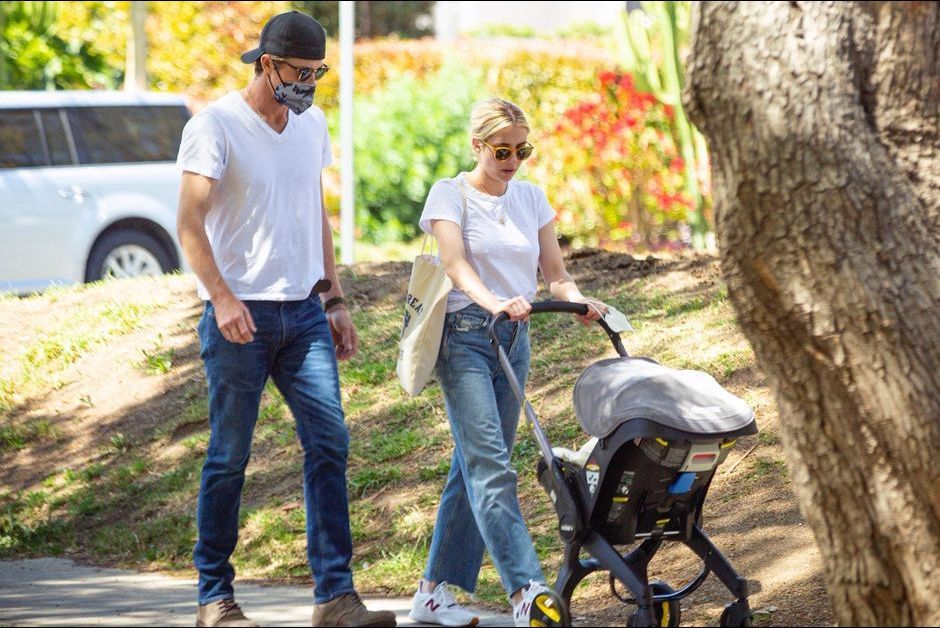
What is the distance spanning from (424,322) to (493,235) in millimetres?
400

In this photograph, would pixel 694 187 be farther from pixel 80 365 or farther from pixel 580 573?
pixel 580 573

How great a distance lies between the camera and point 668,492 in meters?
4.68

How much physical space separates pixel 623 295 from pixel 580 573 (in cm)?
461

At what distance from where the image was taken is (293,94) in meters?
5.20

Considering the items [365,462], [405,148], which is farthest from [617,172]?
[365,462]

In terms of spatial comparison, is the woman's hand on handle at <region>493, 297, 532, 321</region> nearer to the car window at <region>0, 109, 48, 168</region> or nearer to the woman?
the woman

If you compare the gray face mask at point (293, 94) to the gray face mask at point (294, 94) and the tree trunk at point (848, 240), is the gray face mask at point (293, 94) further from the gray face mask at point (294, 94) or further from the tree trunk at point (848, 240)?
the tree trunk at point (848, 240)

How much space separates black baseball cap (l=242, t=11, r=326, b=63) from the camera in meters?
5.18

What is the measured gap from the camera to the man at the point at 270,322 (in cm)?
513

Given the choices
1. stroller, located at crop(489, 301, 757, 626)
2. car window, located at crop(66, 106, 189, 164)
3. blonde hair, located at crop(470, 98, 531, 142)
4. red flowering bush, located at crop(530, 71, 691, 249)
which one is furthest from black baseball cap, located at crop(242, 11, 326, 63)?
red flowering bush, located at crop(530, 71, 691, 249)

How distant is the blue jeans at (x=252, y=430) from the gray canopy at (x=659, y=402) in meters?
0.98

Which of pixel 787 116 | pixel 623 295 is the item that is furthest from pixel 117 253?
pixel 787 116

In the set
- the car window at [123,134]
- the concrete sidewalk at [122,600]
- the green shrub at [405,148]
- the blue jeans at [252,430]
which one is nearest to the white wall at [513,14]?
the green shrub at [405,148]

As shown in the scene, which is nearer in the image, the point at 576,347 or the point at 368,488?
the point at 368,488
